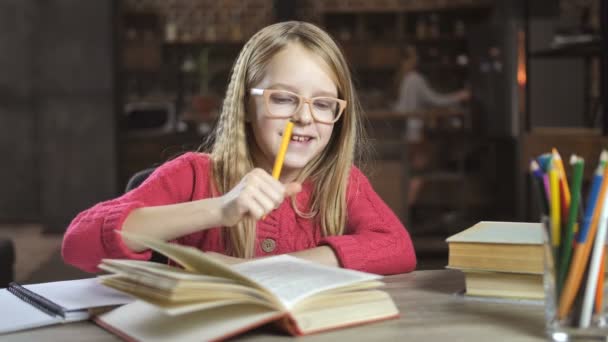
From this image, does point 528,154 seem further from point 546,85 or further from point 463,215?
point 546,85

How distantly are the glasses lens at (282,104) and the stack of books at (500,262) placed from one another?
43 cm

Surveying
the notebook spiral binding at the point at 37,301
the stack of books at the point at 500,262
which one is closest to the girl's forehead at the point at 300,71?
the stack of books at the point at 500,262

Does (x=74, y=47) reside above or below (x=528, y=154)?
above

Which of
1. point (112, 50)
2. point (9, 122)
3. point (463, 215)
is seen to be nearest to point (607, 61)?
point (463, 215)

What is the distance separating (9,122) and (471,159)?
4.17 m

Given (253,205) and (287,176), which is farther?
(287,176)

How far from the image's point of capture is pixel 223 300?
852mm

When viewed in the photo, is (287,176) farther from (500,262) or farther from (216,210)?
(500,262)

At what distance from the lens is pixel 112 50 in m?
6.02

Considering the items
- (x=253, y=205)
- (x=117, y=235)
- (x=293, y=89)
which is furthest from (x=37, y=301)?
(x=293, y=89)

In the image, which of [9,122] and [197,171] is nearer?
[197,171]

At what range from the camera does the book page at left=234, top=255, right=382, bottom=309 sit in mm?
894

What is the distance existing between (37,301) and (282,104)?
57 centimetres

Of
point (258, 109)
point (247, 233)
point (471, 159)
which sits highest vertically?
point (258, 109)
